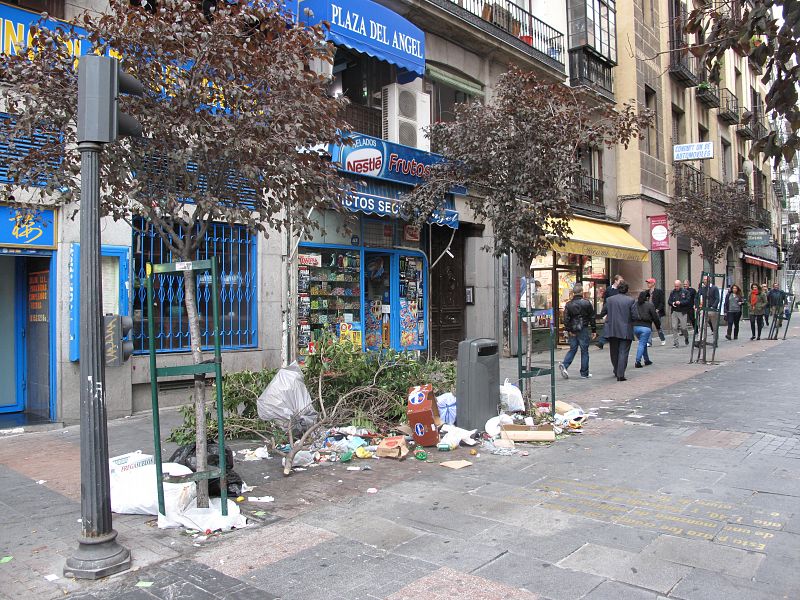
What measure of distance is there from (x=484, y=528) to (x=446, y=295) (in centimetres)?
1032

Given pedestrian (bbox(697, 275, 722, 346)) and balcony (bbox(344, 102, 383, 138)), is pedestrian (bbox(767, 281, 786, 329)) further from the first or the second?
balcony (bbox(344, 102, 383, 138))

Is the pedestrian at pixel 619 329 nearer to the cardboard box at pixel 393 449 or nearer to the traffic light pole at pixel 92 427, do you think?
the cardboard box at pixel 393 449

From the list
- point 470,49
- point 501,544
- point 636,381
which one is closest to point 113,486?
point 501,544

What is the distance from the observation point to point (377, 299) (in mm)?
12734

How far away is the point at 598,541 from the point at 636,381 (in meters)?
7.91

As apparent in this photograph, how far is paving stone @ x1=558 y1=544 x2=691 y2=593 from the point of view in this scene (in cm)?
360

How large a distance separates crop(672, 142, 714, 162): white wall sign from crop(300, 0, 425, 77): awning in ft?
36.9

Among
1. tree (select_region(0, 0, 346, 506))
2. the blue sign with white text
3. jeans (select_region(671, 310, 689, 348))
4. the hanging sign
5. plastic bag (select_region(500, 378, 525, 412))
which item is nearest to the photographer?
tree (select_region(0, 0, 346, 506))

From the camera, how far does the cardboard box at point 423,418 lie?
6717mm

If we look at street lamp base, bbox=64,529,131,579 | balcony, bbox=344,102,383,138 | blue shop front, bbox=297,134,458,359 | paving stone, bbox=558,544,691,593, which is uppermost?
balcony, bbox=344,102,383,138

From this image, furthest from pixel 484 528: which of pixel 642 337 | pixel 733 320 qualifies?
pixel 733 320

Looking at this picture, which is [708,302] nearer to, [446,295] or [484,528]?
[446,295]

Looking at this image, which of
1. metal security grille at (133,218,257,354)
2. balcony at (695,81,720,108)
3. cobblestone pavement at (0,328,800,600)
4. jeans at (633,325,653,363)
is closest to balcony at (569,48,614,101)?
jeans at (633,325,653,363)

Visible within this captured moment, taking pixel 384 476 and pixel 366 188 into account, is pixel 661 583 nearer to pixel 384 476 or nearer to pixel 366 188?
pixel 384 476
